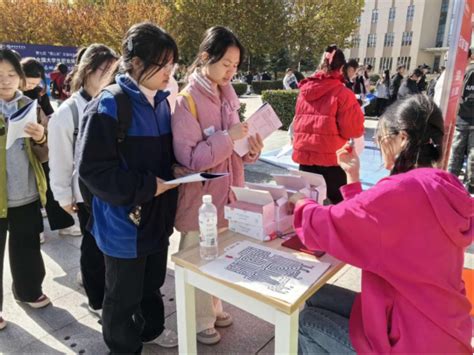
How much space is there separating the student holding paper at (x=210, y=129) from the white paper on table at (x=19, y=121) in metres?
0.83

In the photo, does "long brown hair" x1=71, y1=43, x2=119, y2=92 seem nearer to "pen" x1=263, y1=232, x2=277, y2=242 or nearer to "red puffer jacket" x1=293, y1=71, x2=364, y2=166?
"pen" x1=263, y1=232, x2=277, y2=242

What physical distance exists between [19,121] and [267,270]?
1523 mm

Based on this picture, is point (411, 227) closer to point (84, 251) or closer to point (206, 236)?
point (206, 236)

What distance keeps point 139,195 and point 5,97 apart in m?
1.26

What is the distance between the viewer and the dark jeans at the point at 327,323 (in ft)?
4.90

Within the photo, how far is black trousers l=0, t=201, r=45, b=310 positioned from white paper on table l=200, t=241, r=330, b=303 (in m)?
1.46

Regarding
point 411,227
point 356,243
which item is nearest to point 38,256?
point 356,243

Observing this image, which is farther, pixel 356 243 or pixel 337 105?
pixel 337 105

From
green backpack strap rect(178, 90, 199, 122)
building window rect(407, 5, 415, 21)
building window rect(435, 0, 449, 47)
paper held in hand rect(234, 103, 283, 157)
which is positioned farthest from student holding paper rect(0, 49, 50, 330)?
building window rect(435, 0, 449, 47)

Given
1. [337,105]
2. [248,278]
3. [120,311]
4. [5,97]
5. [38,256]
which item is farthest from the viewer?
[337,105]

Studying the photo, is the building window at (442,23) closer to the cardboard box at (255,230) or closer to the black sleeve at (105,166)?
the cardboard box at (255,230)

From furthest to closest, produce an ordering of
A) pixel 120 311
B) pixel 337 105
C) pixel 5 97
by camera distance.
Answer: pixel 337 105 → pixel 5 97 → pixel 120 311

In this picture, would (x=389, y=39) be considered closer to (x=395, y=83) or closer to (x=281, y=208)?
(x=395, y=83)

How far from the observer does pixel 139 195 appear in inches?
62.2
